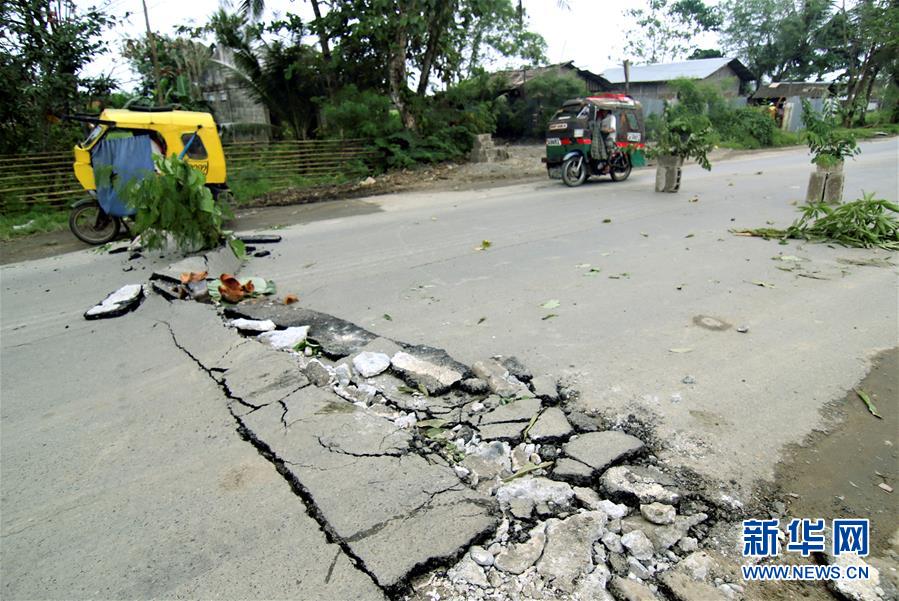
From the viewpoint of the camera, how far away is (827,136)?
880 cm

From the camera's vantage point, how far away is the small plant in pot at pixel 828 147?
28.6ft

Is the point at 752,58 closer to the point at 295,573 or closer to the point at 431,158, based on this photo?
the point at 431,158

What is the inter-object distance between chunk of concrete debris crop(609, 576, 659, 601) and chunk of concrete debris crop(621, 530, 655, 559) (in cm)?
14

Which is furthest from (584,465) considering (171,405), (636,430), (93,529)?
(171,405)

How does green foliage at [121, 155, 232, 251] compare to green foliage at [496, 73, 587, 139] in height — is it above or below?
below

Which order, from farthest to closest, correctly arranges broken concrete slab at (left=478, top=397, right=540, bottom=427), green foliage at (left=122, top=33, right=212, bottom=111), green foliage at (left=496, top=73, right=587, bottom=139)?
green foliage at (left=496, top=73, right=587, bottom=139)
green foliage at (left=122, top=33, right=212, bottom=111)
broken concrete slab at (left=478, top=397, right=540, bottom=427)

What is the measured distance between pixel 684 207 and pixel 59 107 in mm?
13234

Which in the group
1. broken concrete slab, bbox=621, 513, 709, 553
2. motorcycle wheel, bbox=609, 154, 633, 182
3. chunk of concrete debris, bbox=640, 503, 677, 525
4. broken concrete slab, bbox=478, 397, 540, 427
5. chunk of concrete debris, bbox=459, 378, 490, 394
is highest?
motorcycle wheel, bbox=609, 154, 633, 182

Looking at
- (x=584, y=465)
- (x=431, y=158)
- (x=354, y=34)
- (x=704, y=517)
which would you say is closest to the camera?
(x=704, y=517)

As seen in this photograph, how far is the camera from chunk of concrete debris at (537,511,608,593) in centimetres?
199

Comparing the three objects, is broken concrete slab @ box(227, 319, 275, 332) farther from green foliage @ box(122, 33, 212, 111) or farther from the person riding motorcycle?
green foliage @ box(122, 33, 212, 111)

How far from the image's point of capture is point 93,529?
2.33m

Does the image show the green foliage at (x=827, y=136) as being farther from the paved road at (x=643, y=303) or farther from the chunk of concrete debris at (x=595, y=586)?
the chunk of concrete debris at (x=595, y=586)

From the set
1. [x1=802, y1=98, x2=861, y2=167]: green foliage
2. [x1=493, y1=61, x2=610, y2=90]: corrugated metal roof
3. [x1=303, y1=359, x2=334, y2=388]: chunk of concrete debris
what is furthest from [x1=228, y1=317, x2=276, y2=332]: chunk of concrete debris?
[x1=493, y1=61, x2=610, y2=90]: corrugated metal roof
